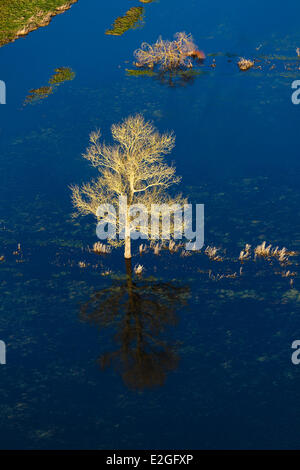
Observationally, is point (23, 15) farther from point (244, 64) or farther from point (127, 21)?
point (244, 64)

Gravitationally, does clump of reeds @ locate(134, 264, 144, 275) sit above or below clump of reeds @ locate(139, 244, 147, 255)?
below

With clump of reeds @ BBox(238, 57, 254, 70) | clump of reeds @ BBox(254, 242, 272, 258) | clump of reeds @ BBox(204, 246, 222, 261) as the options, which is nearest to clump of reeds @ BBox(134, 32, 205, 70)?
clump of reeds @ BBox(238, 57, 254, 70)

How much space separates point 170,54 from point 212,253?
37.6 metres

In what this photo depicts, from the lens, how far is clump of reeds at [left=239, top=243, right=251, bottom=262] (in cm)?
4808

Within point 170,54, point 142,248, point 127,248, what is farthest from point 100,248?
point 170,54

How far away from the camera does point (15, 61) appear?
79500 mm

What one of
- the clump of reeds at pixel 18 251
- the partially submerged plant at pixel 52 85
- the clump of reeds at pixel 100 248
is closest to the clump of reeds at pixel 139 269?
the clump of reeds at pixel 100 248

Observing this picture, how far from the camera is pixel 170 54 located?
78.7 metres

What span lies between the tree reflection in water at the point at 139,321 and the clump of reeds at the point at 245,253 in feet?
17.2

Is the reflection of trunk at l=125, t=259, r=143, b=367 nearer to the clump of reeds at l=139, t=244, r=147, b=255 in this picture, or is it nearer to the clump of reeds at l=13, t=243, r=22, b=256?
the clump of reeds at l=139, t=244, r=147, b=255

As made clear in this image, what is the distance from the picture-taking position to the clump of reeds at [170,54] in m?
78.5

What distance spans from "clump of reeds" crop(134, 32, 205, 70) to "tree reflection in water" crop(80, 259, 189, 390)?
37417 millimetres
